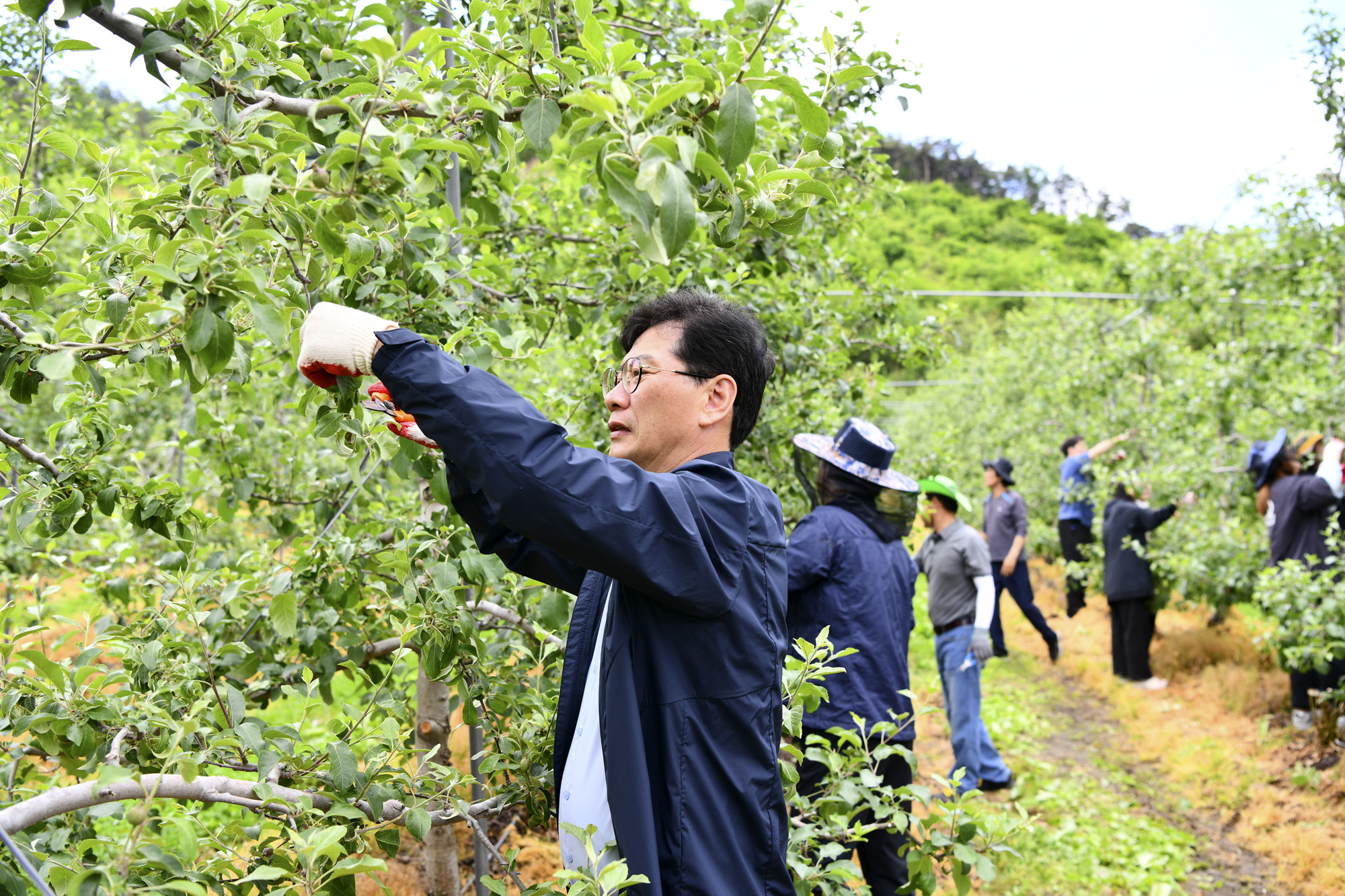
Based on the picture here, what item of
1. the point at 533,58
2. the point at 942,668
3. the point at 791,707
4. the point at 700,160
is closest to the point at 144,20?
the point at 533,58

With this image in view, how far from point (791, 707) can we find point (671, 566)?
904 mm

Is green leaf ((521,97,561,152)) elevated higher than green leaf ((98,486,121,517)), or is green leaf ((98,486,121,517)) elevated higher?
green leaf ((521,97,561,152))

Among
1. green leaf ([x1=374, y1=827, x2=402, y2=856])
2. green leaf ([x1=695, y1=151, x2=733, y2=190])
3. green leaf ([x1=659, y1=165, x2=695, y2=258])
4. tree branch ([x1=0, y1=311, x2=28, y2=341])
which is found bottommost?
green leaf ([x1=374, y1=827, x2=402, y2=856])

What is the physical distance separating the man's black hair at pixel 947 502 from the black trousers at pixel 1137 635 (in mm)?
3246

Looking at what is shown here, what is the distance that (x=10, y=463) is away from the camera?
1860 mm

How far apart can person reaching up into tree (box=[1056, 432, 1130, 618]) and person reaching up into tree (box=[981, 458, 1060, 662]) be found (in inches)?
51.5

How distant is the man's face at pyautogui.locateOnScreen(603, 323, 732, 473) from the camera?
5.85ft

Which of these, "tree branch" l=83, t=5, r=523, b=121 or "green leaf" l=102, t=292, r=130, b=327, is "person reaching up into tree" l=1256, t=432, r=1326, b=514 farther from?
"green leaf" l=102, t=292, r=130, b=327

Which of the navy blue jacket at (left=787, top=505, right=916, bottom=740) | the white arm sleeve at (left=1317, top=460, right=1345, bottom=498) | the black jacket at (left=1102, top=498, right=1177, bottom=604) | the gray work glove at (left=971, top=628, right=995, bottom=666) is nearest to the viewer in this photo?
the navy blue jacket at (left=787, top=505, right=916, bottom=740)

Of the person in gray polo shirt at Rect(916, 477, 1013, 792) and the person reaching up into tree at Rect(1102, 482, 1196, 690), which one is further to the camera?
the person reaching up into tree at Rect(1102, 482, 1196, 690)

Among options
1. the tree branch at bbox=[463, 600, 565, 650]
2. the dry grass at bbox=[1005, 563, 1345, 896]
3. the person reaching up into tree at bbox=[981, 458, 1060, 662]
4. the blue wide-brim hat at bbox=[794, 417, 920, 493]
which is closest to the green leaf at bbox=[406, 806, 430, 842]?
the tree branch at bbox=[463, 600, 565, 650]

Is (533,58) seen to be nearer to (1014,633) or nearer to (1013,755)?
(1013,755)

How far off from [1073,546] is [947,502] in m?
5.08

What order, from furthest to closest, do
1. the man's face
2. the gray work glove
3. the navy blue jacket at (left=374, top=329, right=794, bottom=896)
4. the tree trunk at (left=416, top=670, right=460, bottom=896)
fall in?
the gray work glove, the tree trunk at (left=416, top=670, right=460, bottom=896), the man's face, the navy blue jacket at (left=374, top=329, right=794, bottom=896)
